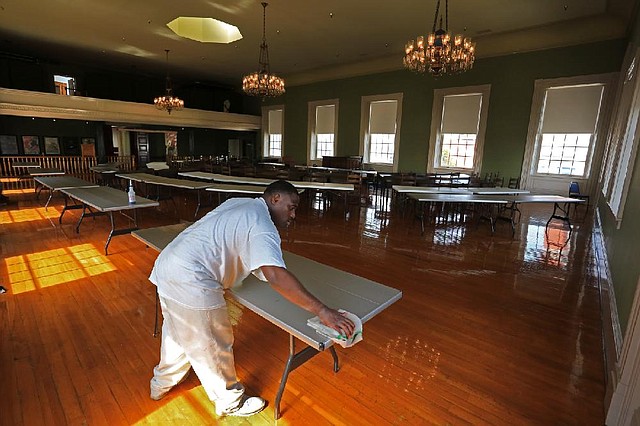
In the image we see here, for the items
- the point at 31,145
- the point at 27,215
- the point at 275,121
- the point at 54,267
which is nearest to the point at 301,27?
the point at 27,215

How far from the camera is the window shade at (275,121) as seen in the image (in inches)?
644

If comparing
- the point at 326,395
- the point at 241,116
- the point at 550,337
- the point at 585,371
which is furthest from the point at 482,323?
the point at 241,116

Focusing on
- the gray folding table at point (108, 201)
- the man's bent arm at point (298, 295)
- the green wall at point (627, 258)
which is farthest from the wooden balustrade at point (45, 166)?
the green wall at point (627, 258)

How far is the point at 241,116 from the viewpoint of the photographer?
1653 centimetres

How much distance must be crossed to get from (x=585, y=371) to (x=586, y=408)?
426 millimetres

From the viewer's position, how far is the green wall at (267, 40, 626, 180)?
27.2 feet

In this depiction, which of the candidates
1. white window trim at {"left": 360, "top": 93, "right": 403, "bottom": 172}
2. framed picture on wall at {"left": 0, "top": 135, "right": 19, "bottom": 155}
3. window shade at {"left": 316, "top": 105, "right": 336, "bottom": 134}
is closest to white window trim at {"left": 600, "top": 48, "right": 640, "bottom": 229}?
white window trim at {"left": 360, "top": 93, "right": 403, "bottom": 172}

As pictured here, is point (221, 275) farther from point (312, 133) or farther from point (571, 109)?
point (312, 133)

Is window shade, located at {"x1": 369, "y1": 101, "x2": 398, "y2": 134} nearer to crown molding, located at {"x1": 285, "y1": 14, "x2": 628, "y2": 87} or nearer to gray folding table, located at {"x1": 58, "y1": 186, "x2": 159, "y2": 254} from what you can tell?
crown molding, located at {"x1": 285, "y1": 14, "x2": 628, "y2": 87}

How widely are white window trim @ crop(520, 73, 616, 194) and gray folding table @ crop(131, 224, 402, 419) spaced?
9.36 m

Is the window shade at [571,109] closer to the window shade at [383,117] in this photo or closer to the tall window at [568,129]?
the tall window at [568,129]

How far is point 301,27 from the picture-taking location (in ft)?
28.5

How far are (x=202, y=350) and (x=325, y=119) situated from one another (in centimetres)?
1356

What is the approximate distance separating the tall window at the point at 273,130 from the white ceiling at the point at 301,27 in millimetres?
4146
